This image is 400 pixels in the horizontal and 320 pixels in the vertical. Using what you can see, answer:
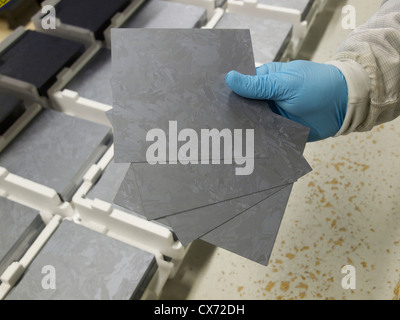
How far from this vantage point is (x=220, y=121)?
42.1 inches

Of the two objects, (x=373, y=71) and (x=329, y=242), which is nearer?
(x=373, y=71)

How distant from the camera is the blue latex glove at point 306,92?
1.14 metres

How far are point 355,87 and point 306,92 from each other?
0.15 metres

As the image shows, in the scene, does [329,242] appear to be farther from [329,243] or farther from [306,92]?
[306,92]

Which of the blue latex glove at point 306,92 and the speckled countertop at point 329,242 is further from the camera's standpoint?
the speckled countertop at point 329,242

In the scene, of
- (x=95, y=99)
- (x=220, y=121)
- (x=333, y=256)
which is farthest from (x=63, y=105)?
(x=333, y=256)

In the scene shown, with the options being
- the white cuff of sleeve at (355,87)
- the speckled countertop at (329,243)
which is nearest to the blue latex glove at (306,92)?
the white cuff of sleeve at (355,87)

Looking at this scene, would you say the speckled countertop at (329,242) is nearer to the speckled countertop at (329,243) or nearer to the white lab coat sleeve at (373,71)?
the speckled countertop at (329,243)

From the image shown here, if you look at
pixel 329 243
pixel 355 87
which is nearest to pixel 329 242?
pixel 329 243

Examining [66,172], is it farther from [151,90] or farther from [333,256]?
[333,256]

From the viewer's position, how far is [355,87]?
46.6 inches

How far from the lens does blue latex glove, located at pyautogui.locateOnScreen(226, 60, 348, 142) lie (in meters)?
1.14

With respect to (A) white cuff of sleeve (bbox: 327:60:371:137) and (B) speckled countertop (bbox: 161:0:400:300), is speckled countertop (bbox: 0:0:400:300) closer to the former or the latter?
(B) speckled countertop (bbox: 161:0:400:300)

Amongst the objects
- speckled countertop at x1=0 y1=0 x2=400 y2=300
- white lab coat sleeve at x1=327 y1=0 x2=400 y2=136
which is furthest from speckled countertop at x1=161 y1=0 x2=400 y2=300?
white lab coat sleeve at x1=327 y1=0 x2=400 y2=136
